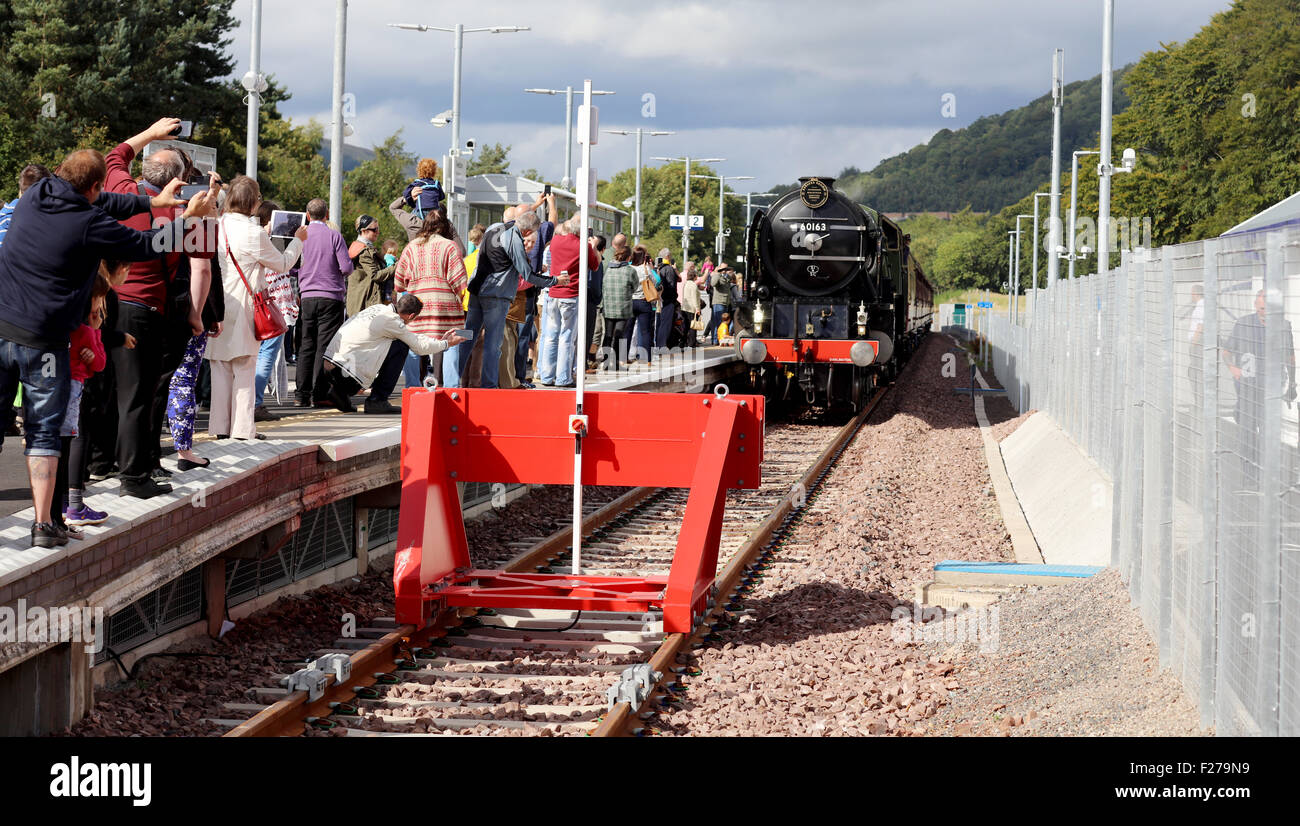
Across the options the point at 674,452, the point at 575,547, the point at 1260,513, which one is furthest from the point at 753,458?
the point at 1260,513

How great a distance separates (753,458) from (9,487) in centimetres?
454

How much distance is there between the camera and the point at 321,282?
1301cm

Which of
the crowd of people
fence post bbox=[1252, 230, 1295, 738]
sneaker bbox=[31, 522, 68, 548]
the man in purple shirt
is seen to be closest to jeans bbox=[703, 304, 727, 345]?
the crowd of people

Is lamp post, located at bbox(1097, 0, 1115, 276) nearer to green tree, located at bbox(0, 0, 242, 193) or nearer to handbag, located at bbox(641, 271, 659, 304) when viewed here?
handbag, located at bbox(641, 271, 659, 304)

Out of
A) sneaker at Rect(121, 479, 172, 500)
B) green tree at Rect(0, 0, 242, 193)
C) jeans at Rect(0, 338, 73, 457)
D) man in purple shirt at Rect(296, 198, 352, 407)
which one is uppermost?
green tree at Rect(0, 0, 242, 193)

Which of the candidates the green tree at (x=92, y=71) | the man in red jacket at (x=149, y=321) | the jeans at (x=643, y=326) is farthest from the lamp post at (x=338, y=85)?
the green tree at (x=92, y=71)

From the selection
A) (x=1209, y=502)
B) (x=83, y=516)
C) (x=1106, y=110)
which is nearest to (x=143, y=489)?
(x=83, y=516)

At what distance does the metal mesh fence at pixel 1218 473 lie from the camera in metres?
4.95

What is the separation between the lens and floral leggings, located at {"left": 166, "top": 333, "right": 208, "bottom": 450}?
863 centimetres

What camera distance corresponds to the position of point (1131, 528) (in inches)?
349

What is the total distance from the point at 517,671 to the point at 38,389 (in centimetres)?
284

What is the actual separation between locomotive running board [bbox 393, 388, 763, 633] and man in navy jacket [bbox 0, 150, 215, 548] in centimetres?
235

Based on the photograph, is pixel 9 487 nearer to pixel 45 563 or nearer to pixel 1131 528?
pixel 45 563

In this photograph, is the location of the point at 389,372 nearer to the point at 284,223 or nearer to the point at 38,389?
the point at 284,223
